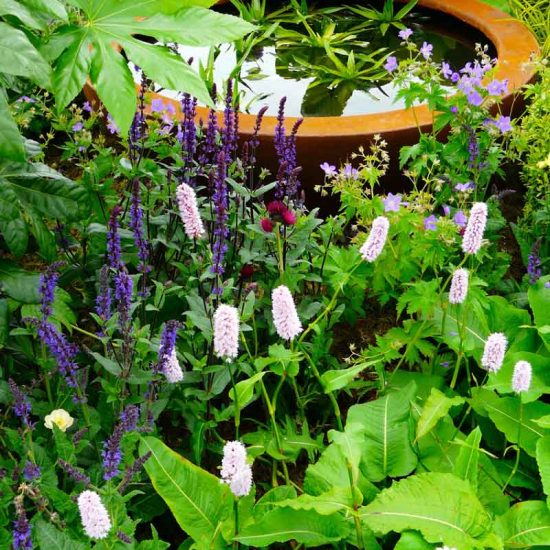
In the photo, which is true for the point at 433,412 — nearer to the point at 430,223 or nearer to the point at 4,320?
the point at 430,223

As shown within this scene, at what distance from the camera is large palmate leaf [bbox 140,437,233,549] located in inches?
70.2

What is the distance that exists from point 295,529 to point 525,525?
0.49 meters

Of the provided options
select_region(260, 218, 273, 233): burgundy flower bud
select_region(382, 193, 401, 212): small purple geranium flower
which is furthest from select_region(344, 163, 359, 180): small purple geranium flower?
select_region(260, 218, 273, 233): burgundy flower bud

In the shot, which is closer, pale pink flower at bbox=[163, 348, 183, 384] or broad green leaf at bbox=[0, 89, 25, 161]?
broad green leaf at bbox=[0, 89, 25, 161]

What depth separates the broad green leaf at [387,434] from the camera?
197 centimetres

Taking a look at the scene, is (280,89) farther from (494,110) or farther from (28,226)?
(28,226)

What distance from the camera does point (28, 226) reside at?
2.08 metres

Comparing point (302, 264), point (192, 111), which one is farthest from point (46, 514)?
point (192, 111)

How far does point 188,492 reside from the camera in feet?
5.91

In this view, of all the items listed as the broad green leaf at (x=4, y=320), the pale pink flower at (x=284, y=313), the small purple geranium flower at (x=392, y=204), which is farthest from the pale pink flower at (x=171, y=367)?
the small purple geranium flower at (x=392, y=204)

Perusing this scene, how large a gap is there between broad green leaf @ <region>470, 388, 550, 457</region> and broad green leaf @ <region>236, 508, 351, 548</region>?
491 mm

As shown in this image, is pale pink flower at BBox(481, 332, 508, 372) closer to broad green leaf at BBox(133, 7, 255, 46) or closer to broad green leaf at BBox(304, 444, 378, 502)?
broad green leaf at BBox(304, 444, 378, 502)

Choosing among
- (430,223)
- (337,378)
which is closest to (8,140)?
(337,378)

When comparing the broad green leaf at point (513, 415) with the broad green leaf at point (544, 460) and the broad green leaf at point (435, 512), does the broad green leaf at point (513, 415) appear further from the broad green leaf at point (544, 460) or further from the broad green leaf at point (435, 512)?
the broad green leaf at point (435, 512)
